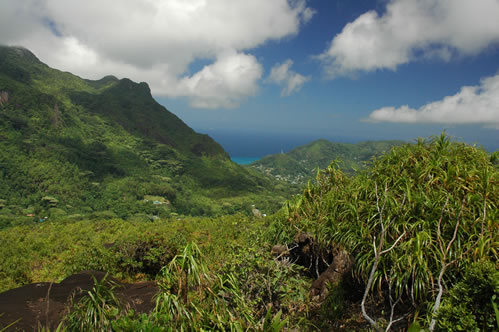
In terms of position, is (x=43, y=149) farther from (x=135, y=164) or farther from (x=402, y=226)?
(x=402, y=226)

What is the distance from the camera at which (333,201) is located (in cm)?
623

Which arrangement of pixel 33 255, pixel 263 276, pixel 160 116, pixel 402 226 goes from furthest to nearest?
pixel 160 116
pixel 33 255
pixel 263 276
pixel 402 226

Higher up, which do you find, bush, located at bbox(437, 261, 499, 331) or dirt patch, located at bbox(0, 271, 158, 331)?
bush, located at bbox(437, 261, 499, 331)

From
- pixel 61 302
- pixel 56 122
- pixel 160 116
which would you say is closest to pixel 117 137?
pixel 56 122

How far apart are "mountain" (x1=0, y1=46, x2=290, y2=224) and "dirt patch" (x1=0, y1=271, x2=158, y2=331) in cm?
6359

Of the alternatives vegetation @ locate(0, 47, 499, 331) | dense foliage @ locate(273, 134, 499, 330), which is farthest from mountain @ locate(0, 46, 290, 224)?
dense foliage @ locate(273, 134, 499, 330)

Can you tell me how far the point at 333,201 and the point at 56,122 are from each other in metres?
159

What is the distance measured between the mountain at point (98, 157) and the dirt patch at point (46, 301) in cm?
6359

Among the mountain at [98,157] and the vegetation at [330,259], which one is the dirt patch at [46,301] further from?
the mountain at [98,157]

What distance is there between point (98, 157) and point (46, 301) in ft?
444

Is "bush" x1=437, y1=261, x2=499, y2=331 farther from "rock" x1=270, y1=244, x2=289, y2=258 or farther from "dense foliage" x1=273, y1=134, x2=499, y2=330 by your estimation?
"rock" x1=270, y1=244, x2=289, y2=258

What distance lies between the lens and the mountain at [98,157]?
86.2 meters

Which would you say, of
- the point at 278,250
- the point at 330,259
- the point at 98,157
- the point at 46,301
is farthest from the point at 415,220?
the point at 98,157

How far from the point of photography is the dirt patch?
15.0 feet
